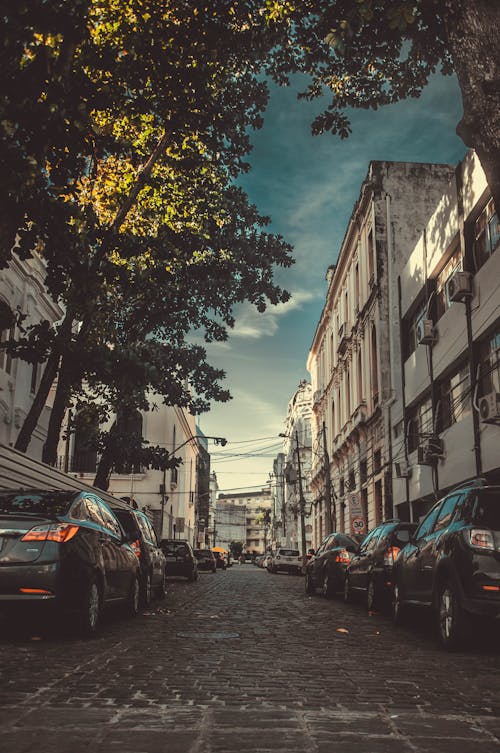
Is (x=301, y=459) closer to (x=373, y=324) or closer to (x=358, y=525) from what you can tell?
(x=373, y=324)

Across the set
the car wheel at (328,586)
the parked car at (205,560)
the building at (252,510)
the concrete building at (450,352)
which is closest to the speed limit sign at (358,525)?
the concrete building at (450,352)

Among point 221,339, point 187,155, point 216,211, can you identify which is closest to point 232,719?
point 187,155

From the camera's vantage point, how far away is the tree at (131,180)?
7242 mm

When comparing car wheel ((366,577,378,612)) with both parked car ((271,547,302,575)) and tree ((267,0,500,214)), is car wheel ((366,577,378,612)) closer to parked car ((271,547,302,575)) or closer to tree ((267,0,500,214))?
tree ((267,0,500,214))

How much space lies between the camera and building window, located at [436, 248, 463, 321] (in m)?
20.4

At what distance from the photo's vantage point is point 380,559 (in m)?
12.3

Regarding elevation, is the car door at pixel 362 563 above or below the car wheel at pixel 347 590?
above

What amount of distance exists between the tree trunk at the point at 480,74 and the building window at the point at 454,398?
10.8 m

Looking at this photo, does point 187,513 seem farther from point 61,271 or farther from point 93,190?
point 61,271

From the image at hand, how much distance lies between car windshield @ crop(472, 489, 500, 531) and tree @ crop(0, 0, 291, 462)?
5.36 metres

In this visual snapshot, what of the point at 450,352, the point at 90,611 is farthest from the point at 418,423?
the point at 90,611

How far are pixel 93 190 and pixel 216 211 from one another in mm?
3689

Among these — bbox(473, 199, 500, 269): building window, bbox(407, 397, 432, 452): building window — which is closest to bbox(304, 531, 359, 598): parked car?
bbox(407, 397, 432, 452): building window

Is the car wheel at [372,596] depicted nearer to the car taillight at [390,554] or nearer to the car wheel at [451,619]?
the car taillight at [390,554]
